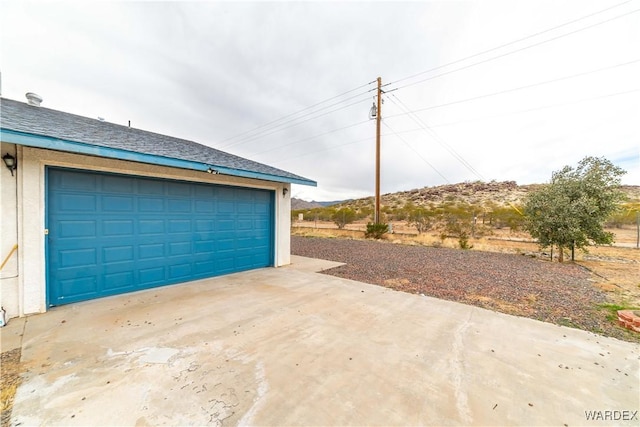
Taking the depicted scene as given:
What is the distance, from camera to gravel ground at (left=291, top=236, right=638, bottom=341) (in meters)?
4.05

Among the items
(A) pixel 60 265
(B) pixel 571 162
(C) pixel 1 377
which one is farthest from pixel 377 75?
(C) pixel 1 377

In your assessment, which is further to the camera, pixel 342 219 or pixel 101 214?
pixel 342 219

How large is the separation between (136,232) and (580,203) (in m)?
12.7

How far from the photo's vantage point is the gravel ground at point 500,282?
13.3 feet

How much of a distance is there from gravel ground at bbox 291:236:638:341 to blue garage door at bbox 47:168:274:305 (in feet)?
10.3

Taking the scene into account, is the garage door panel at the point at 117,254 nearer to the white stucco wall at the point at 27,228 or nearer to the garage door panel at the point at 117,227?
the garage door panel at the point at 117,227

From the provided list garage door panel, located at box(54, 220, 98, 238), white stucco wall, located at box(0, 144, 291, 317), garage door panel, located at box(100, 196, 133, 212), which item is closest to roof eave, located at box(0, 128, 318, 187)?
white stucco wall, located at box(0, 144, 291, 317)

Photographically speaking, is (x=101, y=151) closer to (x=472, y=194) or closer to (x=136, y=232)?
(x=136, y=232)

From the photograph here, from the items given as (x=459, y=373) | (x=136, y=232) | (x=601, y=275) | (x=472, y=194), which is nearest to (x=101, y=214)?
(x=136, y=232)

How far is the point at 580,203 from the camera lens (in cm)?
791

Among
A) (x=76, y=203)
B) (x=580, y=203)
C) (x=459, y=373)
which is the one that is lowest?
(x=459, y=373)

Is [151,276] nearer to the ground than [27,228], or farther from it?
nearer to the ground

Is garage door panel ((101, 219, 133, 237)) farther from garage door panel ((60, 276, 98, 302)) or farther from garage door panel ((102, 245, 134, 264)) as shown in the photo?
garage door panel ((60, 276, 98, 302))

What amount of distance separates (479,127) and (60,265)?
67.7 feet
